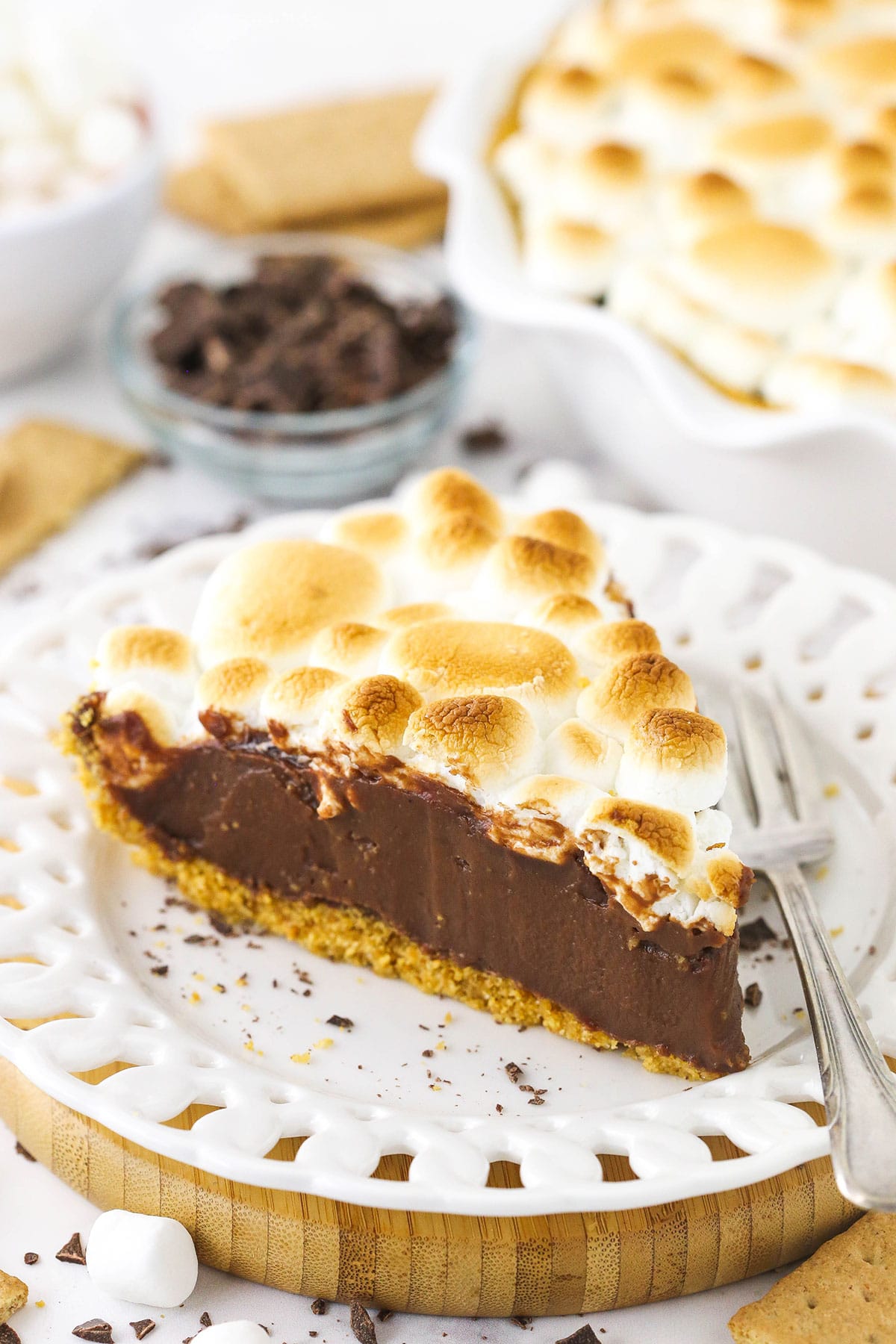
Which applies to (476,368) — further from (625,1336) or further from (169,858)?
(625,1336)

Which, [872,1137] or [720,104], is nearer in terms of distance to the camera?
[872,1137]

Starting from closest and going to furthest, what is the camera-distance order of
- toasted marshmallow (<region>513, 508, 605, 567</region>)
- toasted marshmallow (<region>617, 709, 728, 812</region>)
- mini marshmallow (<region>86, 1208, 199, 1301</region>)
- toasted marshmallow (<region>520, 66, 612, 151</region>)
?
mini marshmallow (<region>86, 1208, 199, 1301</region>) < toasted marshmallow (<region>617, 709, 728, 812</region>) < toasted marshmallow (<region>513, 508, 605, 567</region>) < toasted marshmallow (<region>520, 66, 612, 151</region>)

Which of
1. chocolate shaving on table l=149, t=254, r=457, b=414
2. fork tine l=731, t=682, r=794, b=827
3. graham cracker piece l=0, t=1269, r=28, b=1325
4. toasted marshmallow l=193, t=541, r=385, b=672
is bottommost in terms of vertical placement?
graham cracker piece l=0, t=1269, r=28, b=1325

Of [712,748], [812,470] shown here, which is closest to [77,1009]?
[712,748]

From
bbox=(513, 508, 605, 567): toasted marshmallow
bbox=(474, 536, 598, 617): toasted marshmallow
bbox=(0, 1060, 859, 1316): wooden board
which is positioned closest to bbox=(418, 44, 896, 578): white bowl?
bbox=(513, 508, 605, 567): toasted marshmallow

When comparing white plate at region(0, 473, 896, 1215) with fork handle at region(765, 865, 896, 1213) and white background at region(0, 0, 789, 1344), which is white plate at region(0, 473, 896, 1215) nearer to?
fork handle at region(765, 865, 896, 1213)

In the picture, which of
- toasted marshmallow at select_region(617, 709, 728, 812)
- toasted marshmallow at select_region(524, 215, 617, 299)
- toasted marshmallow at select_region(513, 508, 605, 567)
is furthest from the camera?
toasted marshmallow at select_region(524, 215, 617, 299)
